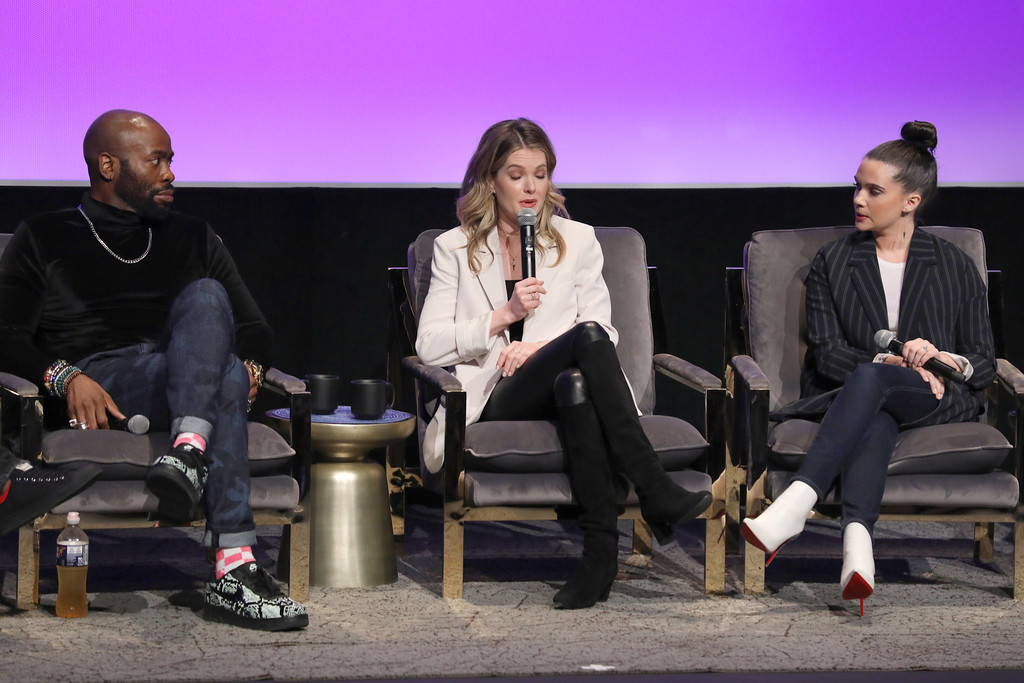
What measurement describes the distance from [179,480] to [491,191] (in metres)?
1.23

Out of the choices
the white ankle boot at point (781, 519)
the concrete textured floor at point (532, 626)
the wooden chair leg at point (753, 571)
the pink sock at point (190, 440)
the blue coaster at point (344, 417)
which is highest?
the pink sock at point (190, 440)

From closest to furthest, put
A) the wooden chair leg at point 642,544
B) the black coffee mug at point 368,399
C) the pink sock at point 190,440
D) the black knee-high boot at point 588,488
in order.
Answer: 1. the pink sock at point 190,440
2. the black knee-high boot at point 588,488
3. the black coffee mug at point 368,399
4. the wooden chair leg at point 642,544

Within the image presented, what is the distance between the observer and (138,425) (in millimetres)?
2891

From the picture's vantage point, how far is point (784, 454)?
308cm

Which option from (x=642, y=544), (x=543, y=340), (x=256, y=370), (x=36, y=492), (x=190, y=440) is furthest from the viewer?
(x=642, y=544)

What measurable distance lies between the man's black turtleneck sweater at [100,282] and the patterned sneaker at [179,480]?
1.80ft

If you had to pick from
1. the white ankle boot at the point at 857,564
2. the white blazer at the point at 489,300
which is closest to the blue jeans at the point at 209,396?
the white blazer at the point at 489,300

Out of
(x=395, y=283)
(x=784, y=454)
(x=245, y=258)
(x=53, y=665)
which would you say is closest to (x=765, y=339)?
(x=784, y=454)

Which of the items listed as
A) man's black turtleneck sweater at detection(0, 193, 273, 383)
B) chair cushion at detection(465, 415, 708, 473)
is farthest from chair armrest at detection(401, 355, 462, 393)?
man's black turtleneck sweater at detection(0, 193, 273, 383)

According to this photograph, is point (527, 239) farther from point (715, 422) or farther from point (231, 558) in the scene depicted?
point (231, 558)

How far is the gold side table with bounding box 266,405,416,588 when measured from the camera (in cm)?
323

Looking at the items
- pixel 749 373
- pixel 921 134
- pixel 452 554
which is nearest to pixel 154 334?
pixel 452 554

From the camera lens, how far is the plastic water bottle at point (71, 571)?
9.43 feet

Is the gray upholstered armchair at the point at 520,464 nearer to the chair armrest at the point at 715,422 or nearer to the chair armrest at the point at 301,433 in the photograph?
the chair armrest at the point at 715,422
